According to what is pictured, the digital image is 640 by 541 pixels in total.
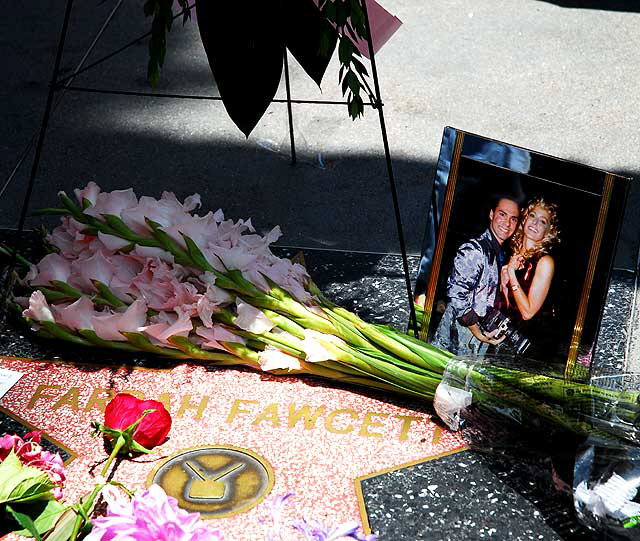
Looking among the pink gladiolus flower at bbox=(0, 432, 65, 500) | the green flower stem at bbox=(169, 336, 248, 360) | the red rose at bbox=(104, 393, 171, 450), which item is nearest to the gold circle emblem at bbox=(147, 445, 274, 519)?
the red rose at bbox=(104, 393, 171, 450)

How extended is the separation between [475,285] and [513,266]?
106 millimetres

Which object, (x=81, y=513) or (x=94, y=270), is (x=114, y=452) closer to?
(x=81, y=513)

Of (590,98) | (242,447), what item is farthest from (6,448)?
(590,98)

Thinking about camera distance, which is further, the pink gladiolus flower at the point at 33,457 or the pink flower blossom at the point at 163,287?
the pink flower blossom at the point at 163,287

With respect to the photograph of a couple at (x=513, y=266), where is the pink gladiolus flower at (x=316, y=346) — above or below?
below

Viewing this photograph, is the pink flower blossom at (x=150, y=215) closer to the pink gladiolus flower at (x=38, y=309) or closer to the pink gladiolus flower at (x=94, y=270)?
the pink gladiolus flower at (x=94, y=270)

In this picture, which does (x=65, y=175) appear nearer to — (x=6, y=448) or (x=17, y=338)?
(x=17, y=338)

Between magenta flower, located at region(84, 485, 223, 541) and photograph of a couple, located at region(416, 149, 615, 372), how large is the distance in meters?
1.00

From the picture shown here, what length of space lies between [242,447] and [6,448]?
1.60 ft

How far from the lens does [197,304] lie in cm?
212

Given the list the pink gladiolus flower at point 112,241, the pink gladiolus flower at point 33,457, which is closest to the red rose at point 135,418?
the pink gladiolus flower at point 33,457

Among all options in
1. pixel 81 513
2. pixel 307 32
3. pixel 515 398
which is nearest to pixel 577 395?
pixel 515 398

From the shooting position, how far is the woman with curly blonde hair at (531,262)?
208 centimetres

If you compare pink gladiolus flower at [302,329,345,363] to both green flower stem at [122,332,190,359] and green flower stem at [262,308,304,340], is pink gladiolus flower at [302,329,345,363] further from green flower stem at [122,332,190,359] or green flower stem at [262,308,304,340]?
green flower stem at [122,332,190,359]
